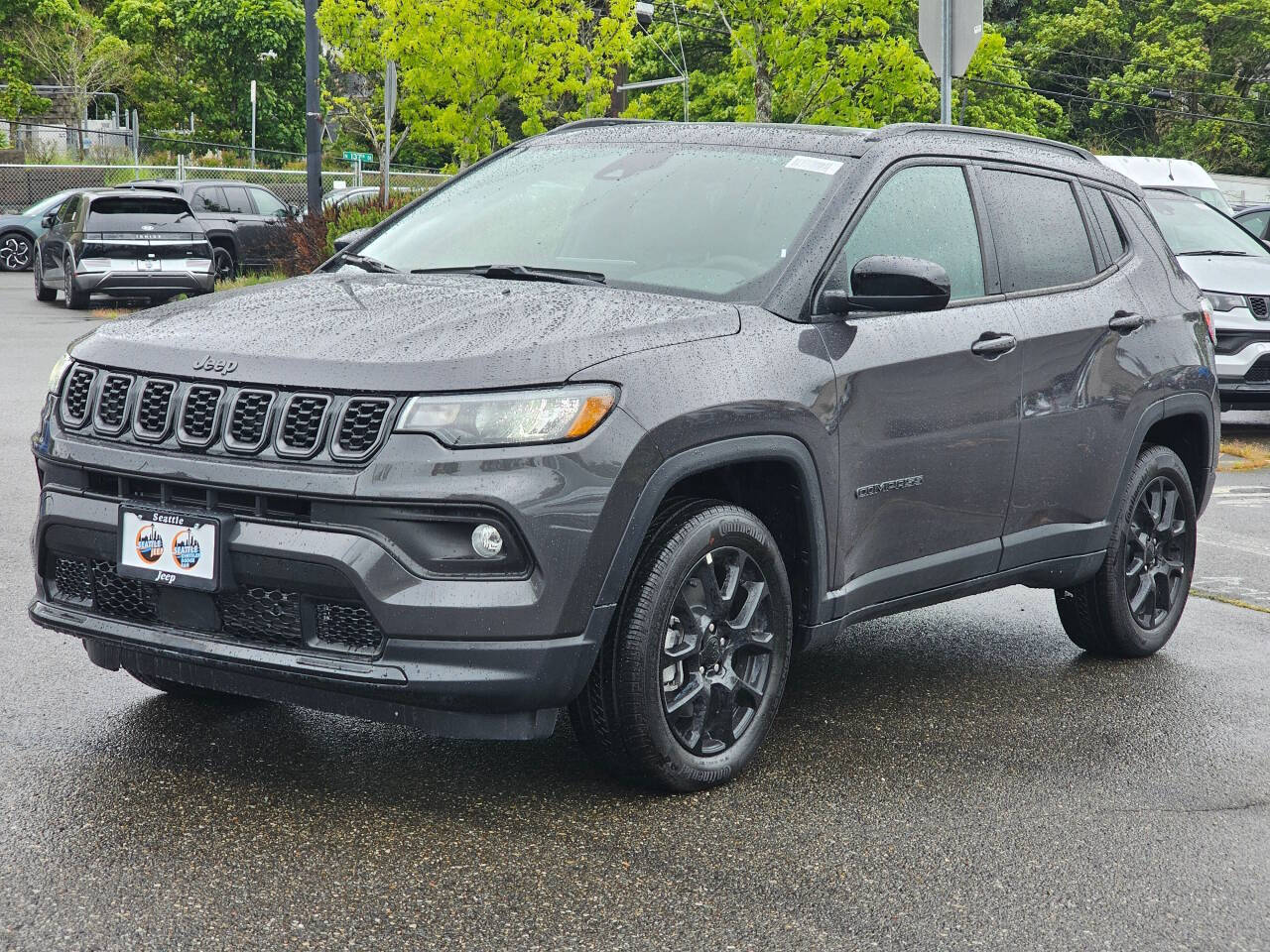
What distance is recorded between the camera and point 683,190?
4996 mm

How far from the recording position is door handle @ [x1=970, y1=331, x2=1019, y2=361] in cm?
503

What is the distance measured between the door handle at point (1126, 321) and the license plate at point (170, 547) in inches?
130

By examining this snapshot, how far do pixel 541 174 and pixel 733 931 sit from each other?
2788mm

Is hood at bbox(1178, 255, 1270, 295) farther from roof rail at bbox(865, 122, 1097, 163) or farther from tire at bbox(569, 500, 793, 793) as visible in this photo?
tire at bbox(569, 500, 793, 793)

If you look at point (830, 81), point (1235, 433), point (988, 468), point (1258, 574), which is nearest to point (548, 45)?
point (830, 81)

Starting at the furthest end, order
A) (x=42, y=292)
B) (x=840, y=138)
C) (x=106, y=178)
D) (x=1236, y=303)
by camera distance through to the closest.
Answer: (x=106, y=178) → (x=42, y=292) → (x=1236, y=303) → (x=840, y=138)

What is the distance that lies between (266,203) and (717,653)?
24236mm

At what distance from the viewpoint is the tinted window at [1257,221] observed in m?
18.7

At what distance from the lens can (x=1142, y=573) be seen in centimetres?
610

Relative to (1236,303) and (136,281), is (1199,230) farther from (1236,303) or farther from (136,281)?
(136,281)

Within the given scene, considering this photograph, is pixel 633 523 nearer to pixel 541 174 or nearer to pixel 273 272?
pixel 541 174

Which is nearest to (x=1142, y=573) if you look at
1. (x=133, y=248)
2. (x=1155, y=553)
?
(x=1155, y=553)

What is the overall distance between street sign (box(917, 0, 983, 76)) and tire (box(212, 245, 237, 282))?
54.7 ft

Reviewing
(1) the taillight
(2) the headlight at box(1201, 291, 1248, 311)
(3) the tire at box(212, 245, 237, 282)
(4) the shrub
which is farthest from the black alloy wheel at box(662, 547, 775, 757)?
(3) the tire at box(212, 245, 237, 282)
